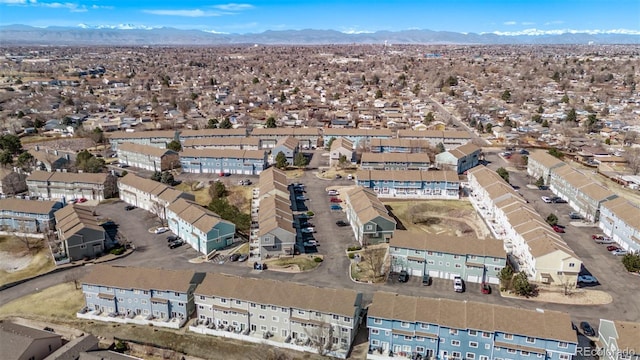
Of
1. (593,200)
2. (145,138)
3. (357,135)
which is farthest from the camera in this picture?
(357,135)

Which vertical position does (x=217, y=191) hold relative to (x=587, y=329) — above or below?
above

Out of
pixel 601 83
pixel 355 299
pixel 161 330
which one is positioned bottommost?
pixel 161 330

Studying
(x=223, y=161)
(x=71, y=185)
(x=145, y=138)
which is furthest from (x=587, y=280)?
(x=145, y=138)

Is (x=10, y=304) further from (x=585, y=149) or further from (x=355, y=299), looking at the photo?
(x=585, y=149)

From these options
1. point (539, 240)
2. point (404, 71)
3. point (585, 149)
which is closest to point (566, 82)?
point (404, 71)

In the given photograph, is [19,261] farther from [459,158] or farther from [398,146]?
[459,158]

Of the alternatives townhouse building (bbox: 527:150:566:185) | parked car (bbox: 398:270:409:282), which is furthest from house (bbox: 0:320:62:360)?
townhouse building (bbox: 527:150:566:185)

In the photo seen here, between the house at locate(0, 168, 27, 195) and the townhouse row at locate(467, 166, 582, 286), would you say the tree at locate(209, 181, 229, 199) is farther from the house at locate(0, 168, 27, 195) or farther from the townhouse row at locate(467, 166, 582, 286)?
the townhouse row at locate(467, 166, 582, 286)
